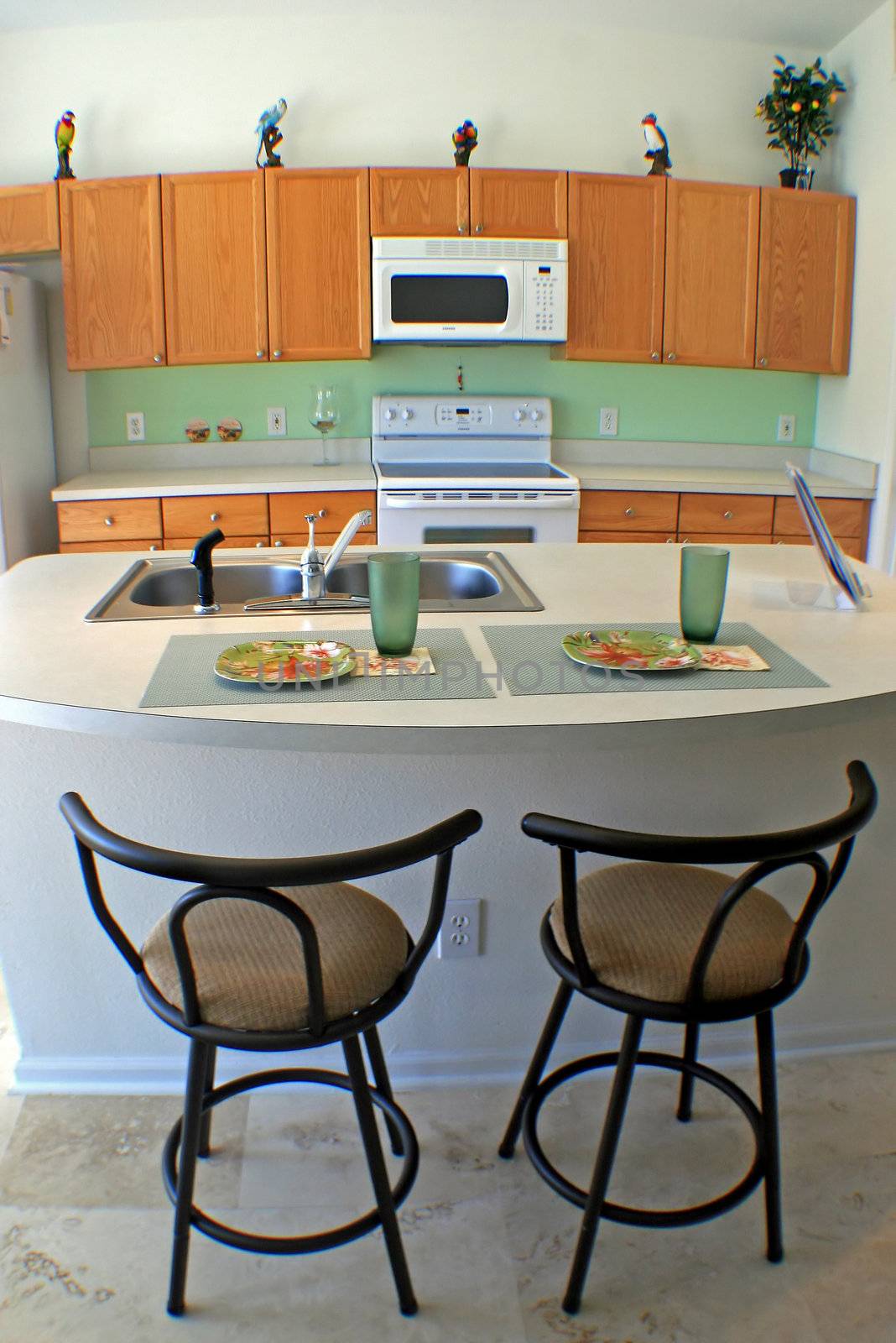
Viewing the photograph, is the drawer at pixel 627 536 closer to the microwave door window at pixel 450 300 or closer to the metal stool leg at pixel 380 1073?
the microwave door window at pixel 450 300

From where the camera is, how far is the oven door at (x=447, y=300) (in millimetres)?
3984

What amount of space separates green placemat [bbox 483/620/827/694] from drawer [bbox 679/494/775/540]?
7.63 feet

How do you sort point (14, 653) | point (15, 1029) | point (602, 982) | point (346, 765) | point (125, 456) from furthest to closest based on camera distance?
point (125, 456) < point (15, 1029) < point (346, 765) < point (14, 653) < point (602, 982)

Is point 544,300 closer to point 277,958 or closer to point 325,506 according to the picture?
point 325,506

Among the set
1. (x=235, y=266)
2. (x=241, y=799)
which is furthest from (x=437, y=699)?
(x=235, y=266)

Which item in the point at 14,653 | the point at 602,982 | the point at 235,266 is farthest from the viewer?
the point at 235,266

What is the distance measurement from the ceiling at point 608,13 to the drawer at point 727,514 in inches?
66.2

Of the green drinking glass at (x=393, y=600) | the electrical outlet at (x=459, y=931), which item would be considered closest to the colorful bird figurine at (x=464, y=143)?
the green drinking glass at (x=393, y=600)

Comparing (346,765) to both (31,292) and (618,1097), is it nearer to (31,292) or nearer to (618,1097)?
(618,1097)

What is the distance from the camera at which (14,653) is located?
1.66m

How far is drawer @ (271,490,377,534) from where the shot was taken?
3910 millimetres

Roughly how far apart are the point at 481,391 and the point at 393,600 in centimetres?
303

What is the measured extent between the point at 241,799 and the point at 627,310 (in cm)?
295

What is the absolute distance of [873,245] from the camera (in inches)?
159
